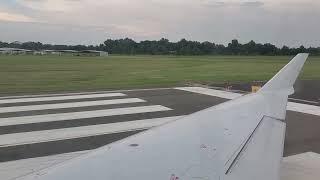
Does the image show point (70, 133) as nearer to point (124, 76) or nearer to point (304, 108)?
point (304, 108)

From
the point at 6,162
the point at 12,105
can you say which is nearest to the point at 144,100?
the point at 12,105

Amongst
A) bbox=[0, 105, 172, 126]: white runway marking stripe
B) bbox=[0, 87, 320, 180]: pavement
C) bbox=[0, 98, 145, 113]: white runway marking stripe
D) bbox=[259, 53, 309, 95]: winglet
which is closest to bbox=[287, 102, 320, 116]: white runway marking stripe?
bbox=[0, 87, 320, 180]: pavement

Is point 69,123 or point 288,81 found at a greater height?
point 288,81

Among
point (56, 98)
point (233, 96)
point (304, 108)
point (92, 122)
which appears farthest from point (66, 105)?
point (304, 108)

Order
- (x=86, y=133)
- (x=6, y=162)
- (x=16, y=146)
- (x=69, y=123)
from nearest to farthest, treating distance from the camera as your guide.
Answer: (x=6, y=162), (x=16, y=146), (x=86, y=133), (x=69, y=123)

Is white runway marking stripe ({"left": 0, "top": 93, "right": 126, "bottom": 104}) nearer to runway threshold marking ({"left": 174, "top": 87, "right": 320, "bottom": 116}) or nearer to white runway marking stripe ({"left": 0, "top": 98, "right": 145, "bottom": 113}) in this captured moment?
white runway marking stripe ({"left": 0, "top": 98, "right": 145, "bottom": 113})

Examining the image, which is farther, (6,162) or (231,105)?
(6,162)

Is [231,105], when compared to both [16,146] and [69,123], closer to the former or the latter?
[16,146]

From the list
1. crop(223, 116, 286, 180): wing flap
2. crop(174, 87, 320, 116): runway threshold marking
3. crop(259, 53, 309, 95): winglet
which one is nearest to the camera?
crop(223, 116, 286, 180): wing flap
